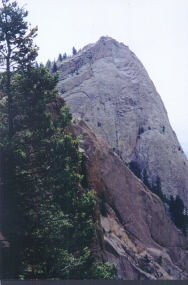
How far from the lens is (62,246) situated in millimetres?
12609

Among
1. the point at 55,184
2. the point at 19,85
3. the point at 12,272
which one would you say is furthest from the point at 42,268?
the point at 19,85

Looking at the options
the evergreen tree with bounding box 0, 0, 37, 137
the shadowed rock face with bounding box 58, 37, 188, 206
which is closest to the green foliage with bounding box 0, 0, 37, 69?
the evergreen tree with bounding box 0, 0, 37, 137

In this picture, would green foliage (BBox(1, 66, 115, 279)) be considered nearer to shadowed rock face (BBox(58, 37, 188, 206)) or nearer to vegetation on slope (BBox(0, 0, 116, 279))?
vegetation on slope (BBox(0, 0, 116, 279))

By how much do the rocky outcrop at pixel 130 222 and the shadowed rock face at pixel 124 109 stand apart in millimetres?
1368

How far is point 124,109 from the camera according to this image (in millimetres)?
23641

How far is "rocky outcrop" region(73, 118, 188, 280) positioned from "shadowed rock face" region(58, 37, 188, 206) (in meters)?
1.37

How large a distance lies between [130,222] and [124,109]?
8040 mm

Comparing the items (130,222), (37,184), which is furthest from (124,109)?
(37,184)

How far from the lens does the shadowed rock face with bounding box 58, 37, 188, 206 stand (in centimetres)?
2144

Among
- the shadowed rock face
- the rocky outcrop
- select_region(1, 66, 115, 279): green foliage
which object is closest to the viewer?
select_region(1, 66, 115, 279): green foliage

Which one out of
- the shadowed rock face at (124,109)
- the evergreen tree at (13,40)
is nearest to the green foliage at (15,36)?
the evergreen tree at (13,40)

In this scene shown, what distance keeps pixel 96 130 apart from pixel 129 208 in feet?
17.1

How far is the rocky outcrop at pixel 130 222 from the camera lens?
53.9 ft

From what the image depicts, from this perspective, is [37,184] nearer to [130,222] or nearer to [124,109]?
[130,222]
